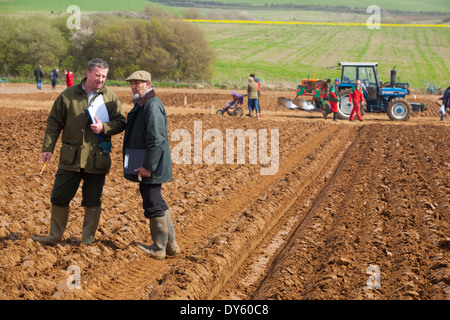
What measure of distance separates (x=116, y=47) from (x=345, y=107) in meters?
34.4

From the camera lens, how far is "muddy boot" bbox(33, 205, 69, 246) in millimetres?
5305

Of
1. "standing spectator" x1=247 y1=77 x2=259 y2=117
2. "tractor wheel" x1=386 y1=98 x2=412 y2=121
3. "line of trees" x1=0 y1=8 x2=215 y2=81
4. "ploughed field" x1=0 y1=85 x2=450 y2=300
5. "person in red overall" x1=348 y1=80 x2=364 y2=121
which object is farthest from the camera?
"line of trees" x1=0 y1=8 x2=215 y2=81

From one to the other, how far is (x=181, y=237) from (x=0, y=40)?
51417 millimetres

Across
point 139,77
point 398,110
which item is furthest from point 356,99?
point 139,77

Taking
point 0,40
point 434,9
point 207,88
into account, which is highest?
point 434,9

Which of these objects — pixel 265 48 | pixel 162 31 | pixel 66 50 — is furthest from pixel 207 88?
pixel 265 48

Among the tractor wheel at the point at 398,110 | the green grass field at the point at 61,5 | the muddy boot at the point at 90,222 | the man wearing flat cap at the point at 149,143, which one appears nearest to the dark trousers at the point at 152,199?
the man wearing flat cap at the point at 149,143

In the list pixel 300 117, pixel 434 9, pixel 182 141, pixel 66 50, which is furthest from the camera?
pixel 434 9

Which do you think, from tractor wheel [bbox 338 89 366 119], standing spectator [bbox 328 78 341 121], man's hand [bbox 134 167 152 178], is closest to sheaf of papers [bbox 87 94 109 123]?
man's hand [bbox 134 167 152 178]

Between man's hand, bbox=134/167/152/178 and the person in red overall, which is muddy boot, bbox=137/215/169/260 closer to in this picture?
man's hand, bbox=134/167/152/178

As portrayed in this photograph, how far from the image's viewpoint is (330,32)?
76.8 metres

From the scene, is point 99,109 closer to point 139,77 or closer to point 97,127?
point 97,127

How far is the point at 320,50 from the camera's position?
2544 inches

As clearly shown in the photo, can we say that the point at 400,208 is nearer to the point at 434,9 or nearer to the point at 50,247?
the point at 50,247
